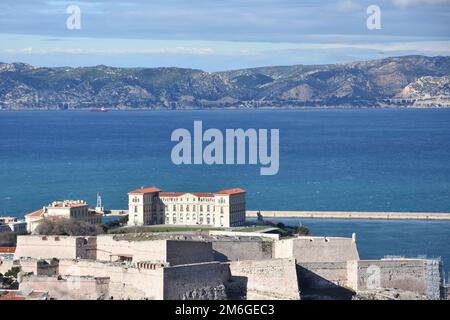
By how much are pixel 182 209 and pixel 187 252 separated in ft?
36.5

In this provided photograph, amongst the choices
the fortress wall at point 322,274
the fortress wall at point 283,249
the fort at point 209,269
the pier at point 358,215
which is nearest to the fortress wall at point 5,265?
the fort at point 209,269

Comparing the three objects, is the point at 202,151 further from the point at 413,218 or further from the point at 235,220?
the point at 235,220

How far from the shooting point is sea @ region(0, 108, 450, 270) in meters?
61.6

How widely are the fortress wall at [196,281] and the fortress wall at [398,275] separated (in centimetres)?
371

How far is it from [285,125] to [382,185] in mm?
67504

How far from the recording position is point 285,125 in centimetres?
14912

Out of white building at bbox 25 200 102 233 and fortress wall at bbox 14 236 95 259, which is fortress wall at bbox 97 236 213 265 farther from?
white building at bbox 25 200 102 233

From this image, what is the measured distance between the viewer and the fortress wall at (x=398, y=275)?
42.2 metres

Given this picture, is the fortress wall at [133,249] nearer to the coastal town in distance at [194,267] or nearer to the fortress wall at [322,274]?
the coastal town in distance at [194,267]

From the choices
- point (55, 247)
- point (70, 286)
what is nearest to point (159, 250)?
point (70, 286)

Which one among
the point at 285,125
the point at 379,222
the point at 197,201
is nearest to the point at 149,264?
the point at 197,201

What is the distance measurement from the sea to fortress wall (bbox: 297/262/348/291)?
6.82 meters
